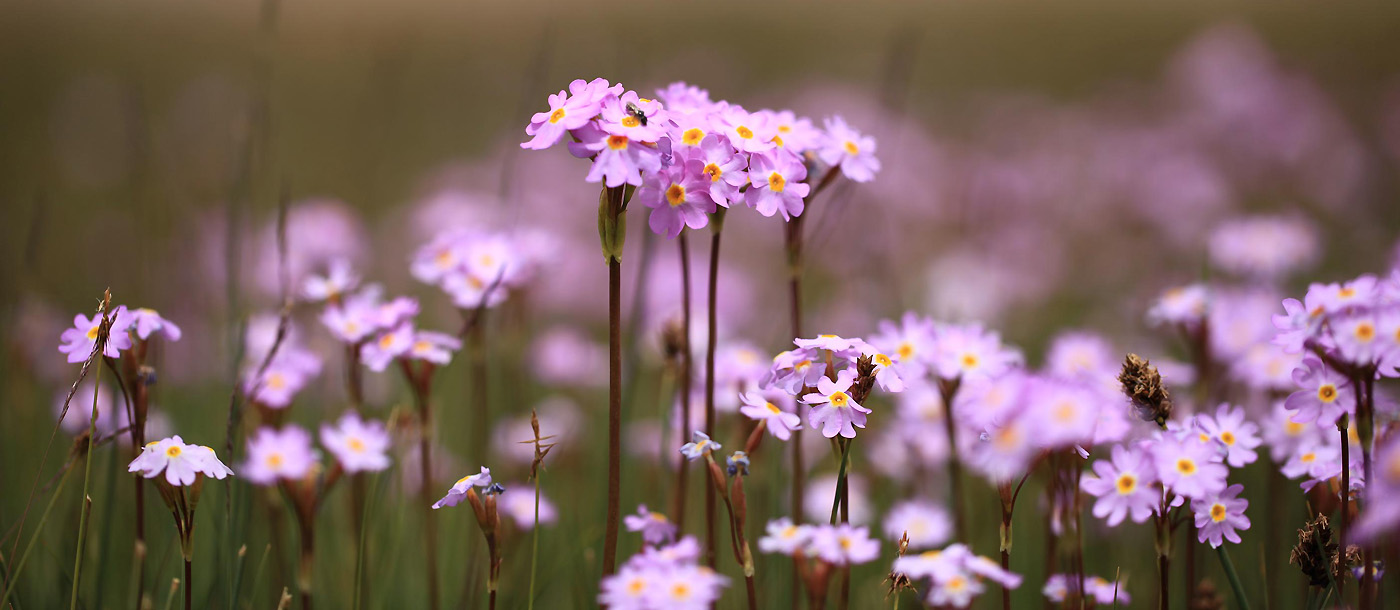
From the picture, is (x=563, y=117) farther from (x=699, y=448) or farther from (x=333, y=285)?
(x=333, y=285)

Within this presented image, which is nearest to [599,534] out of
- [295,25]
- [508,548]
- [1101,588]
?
[508,548]

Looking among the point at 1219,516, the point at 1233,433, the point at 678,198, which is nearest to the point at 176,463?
the point at 678,198

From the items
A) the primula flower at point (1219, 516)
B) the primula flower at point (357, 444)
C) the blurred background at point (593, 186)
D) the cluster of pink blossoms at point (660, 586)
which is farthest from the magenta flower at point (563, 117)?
the primula flower at point (1219, 516)

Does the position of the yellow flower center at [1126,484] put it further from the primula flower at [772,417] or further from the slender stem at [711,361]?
the slender stem at [711,361]

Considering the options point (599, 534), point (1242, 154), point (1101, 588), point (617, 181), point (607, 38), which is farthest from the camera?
point (607, 38)

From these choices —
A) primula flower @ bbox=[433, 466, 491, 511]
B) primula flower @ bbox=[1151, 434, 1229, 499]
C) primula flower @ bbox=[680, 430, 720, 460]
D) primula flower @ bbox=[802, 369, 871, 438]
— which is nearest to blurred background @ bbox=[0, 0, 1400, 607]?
primula flower @ bbox=[433, 466, 491, 511]

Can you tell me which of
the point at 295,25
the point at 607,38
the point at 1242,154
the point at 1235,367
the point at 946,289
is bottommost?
the point at 1235,367

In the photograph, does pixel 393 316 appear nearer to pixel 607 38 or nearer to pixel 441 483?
pixel 441 483
